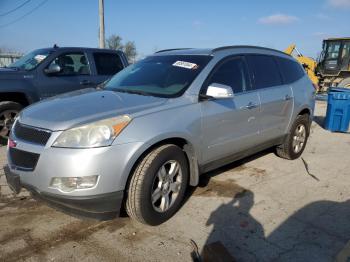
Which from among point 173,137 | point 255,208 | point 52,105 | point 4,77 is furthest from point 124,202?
point 4,77

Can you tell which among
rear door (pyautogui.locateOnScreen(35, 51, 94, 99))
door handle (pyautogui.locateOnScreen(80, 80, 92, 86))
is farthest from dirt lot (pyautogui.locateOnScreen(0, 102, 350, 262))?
door handle (pyautogui.locateOnScreen(80, 80, 92, 86))

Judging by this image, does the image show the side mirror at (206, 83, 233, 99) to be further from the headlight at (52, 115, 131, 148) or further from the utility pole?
the utility pole

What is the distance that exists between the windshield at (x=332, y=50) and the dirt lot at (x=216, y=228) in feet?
41.9

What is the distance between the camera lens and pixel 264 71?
499 centimetres

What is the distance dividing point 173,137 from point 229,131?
100 centimetres

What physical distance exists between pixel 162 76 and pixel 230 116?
3.10 feet

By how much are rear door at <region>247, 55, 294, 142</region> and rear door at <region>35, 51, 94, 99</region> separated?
3.75 meters

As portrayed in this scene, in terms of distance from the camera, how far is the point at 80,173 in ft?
9.66

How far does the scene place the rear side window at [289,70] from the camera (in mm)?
5480

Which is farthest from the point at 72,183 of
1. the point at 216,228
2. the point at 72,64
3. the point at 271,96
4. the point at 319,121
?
the point at 319,121

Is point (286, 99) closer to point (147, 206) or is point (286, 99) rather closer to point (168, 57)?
point (168, 57)

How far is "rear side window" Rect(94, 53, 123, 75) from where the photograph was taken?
24.8ft

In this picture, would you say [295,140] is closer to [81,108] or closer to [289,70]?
[289,70]

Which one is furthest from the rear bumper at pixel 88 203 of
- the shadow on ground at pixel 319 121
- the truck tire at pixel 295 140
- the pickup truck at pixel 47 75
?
the shadow on ground at pixel 319 121
